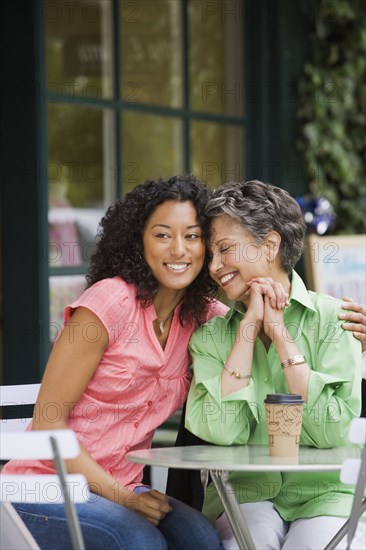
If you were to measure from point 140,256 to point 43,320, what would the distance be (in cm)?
129

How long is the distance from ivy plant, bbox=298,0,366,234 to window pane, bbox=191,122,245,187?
35 cm

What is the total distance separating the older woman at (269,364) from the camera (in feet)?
8.38

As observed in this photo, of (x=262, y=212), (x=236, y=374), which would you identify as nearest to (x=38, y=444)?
(x=236, y=374)

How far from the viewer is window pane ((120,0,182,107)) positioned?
17.7 feet

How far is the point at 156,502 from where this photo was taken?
2551mm

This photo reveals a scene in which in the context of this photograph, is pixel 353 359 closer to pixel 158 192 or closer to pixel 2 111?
pixel 158 192

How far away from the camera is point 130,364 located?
104 inches

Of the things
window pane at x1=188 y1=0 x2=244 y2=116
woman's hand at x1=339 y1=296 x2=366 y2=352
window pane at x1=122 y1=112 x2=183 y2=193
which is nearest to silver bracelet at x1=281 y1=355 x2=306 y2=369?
woman's hand at x1=339 y1=296 x2=366 y2=352

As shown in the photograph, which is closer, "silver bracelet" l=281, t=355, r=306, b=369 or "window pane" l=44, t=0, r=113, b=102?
"silver bracelet" l=281, t=355, r=306, b=369

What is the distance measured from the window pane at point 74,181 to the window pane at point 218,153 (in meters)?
0.53

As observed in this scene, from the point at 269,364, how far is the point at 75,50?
359 centimetres

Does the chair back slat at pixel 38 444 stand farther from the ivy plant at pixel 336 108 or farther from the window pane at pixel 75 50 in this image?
the window pane at pixel 75 50

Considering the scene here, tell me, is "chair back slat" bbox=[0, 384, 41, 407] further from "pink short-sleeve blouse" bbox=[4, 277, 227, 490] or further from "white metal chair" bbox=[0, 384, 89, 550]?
"white metal chair" bbox=[0, 384, 89, 550]

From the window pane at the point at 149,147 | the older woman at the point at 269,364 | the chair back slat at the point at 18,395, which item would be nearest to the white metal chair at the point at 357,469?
the older woman at the point at 269,364
